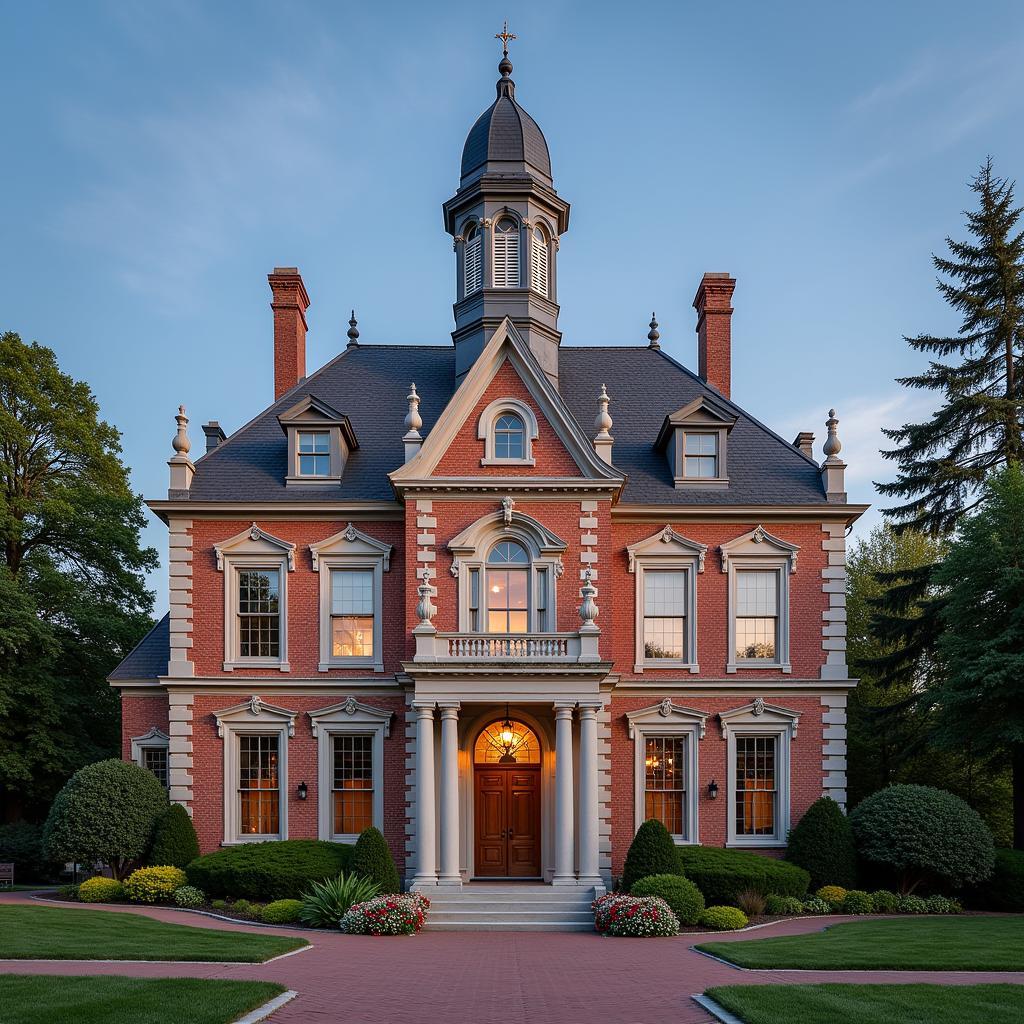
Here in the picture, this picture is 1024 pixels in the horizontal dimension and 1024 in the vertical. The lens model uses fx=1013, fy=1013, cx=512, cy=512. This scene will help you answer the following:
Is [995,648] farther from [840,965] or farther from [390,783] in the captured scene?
[390,783]

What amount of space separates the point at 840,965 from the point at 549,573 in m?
12.6

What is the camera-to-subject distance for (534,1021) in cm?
1198

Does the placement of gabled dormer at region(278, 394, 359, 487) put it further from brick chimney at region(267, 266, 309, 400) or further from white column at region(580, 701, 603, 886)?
white column at region(580, 701, 603, 886)

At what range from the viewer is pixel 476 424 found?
26.6m

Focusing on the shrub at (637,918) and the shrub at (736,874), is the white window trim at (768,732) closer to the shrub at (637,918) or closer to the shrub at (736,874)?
the shrub at (736,874)

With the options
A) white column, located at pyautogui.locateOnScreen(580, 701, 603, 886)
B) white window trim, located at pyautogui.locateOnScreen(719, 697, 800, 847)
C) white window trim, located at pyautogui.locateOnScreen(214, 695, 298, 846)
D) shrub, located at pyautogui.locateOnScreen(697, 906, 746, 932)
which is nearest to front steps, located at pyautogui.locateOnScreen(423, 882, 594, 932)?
white column, located at pyautogui.locateOnScreen(580, 701, 603, 886)

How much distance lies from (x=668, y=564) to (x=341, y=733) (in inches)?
390

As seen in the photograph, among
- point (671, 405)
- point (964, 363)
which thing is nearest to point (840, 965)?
point (671, 405)

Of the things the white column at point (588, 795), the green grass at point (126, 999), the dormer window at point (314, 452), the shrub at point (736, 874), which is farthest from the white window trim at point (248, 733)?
the green grass at point (126, 999)

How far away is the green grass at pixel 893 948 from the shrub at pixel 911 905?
205 cm

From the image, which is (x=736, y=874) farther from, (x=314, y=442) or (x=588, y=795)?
(x=314, y=442)

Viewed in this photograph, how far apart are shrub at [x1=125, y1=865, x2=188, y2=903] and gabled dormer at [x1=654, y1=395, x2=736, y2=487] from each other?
16455 millimetres

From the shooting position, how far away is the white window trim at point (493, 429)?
26.4 metres

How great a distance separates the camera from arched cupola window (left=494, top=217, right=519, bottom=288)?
3106 centimetres
